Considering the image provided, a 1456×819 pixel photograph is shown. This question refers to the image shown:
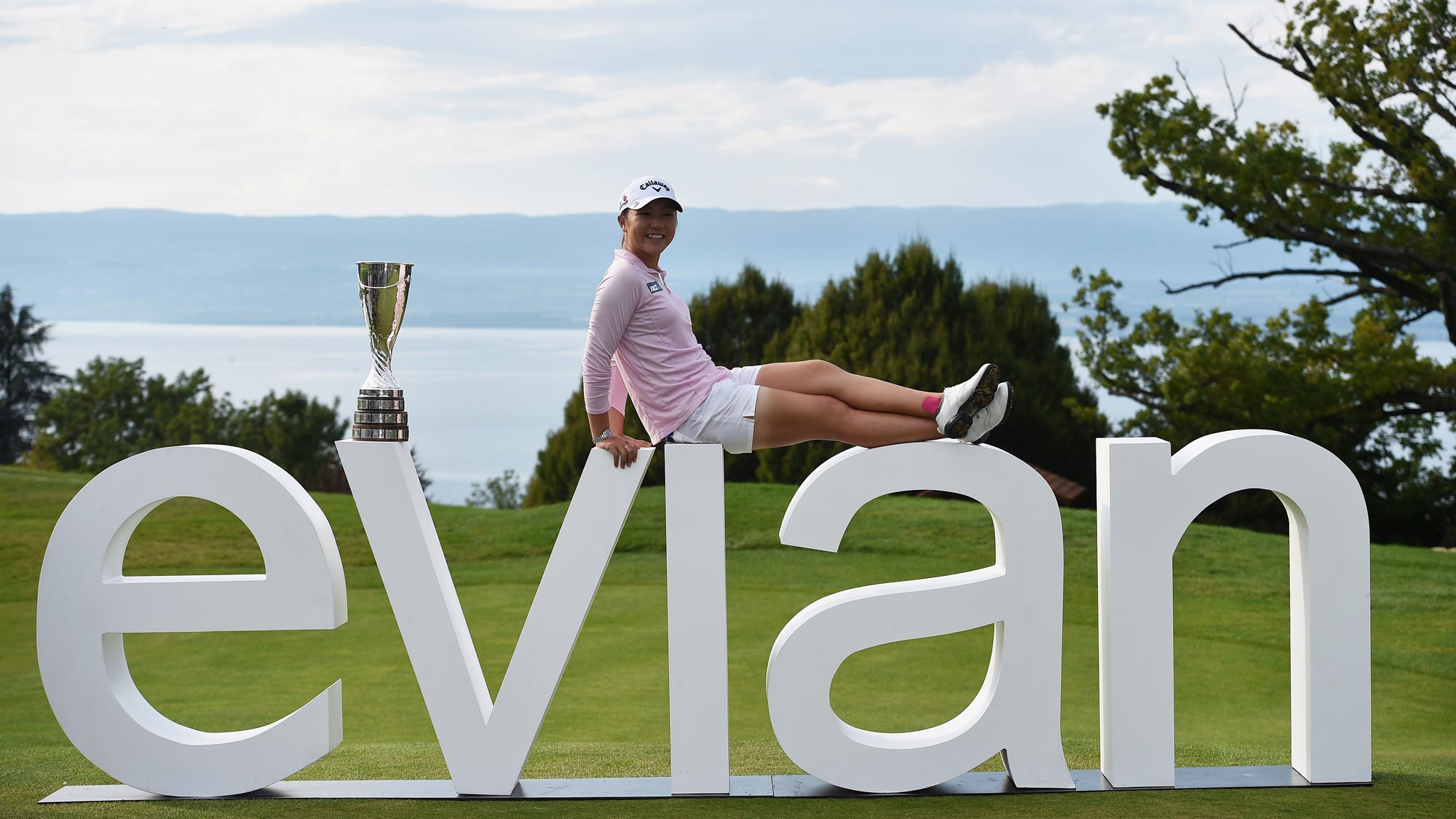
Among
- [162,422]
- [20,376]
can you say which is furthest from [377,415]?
[20,376]

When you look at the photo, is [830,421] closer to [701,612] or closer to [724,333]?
[701,612]

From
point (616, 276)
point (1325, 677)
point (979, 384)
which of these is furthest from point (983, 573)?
point (616, 276)

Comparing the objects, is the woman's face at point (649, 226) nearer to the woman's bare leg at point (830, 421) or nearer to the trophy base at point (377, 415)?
the woman's bare leg at point (830, 421)

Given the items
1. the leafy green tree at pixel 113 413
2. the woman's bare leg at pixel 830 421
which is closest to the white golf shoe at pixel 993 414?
the woman's bare leg at pixel 830 421

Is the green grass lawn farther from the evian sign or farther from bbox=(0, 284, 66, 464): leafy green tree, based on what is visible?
bbox=(0, 284, 66, 464): leafy green tree

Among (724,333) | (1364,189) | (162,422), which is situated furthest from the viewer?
(162,422)

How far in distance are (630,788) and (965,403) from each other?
1671 mm

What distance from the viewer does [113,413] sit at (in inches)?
912

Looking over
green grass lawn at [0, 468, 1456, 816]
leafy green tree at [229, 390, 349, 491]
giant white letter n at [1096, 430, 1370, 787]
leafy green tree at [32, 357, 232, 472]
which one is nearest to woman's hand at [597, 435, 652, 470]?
green grass lawn at [0, 468, 1456, 816]

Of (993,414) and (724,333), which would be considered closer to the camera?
(993,414)

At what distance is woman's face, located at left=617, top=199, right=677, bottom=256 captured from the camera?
4.04 m

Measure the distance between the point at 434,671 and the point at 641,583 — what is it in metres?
4.43

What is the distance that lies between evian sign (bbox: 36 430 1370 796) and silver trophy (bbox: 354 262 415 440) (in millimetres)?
88

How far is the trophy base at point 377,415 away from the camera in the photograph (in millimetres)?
4031
